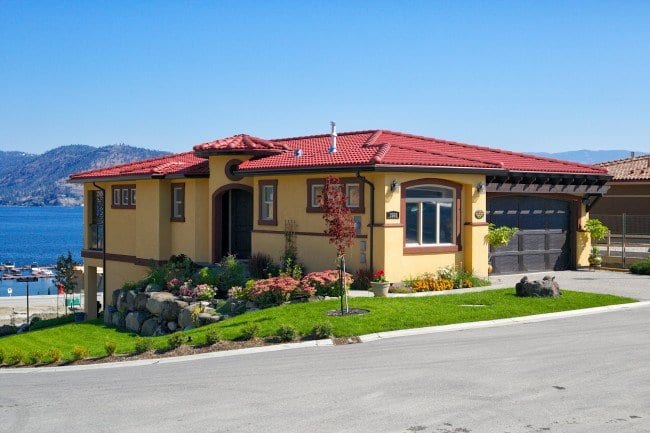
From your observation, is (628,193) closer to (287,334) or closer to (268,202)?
(268,202)

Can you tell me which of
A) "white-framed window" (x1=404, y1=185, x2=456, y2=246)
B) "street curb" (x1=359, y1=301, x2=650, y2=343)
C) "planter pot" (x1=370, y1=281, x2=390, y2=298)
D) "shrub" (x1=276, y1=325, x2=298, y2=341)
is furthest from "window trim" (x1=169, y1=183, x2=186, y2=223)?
"street curb" (x1=359, y1=301, x2=650, y2=343)

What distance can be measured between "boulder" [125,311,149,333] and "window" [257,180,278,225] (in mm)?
4659

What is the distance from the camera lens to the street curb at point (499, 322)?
15983mm

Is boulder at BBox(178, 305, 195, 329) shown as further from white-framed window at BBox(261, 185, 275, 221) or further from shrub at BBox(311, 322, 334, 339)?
shrub at BBox(311, 322, 334, 339)

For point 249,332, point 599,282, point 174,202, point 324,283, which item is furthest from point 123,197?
point 599,282

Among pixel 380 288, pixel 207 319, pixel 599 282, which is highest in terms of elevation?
pixel 380 288

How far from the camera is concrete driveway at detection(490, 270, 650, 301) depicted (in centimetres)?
2194

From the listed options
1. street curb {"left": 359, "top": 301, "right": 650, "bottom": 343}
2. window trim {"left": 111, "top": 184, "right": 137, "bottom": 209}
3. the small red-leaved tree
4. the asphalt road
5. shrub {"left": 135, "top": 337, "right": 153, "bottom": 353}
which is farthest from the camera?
window trim {"left": 111, "top": 184, "right": 137, "bottom": 209}

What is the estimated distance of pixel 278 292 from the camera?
65.6 ft

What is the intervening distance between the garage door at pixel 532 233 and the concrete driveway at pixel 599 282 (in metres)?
0.55

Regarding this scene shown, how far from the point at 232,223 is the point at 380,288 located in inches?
331

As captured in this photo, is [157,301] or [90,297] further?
[90,297]

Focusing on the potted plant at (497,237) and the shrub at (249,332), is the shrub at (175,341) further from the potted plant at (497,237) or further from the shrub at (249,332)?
the potted plant at (497,237)

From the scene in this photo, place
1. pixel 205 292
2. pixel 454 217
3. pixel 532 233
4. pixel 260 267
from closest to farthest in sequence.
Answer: pixel 205 292, pixel 454 217, pixel 260 267, pixel 532 233
